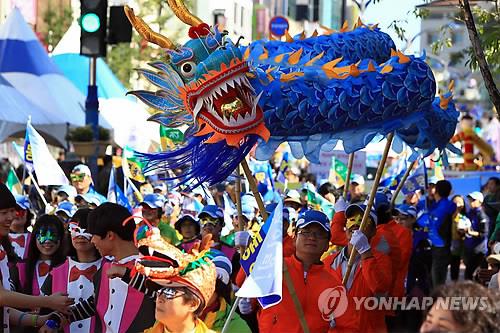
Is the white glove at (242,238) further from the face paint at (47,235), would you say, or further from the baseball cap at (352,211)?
the face paint at (47,235)

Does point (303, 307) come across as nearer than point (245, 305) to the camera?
Yes

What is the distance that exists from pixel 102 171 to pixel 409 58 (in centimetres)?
1008

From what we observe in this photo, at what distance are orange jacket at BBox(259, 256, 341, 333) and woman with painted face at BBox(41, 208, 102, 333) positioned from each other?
3.86ft

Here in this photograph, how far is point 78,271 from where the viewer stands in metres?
8.24

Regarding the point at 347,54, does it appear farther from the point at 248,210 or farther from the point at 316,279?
the point at 248,210

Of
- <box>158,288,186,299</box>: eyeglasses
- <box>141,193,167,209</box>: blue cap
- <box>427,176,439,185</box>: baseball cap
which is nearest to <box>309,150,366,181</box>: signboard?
<box>427,176,439,185</box>: baseball cap

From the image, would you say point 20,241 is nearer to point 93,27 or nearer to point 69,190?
point 69,190

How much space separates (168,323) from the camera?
18.7 ft

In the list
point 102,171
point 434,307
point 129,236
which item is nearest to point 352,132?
point 129,236

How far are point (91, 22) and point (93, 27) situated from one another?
2.6 inches

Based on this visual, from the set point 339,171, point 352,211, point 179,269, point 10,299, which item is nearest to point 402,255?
point 352,211

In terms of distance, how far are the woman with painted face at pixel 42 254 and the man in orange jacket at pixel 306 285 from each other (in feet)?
6.53

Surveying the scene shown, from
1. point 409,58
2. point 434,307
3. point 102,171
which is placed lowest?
point 102,171

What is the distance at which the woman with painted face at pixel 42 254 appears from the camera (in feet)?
29.9
